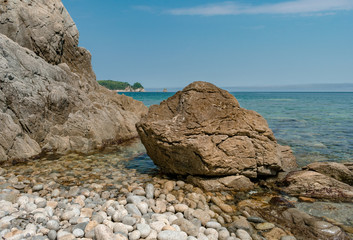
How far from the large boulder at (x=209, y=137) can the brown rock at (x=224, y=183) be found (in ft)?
0.63

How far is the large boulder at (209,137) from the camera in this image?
8.40 m

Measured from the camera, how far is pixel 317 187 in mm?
8062

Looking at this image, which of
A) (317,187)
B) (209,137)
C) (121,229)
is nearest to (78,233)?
(121,229)

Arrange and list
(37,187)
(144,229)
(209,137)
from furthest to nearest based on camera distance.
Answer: (209,137) → (37,187) → (144,229)

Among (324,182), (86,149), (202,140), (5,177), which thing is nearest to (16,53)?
(86,149)

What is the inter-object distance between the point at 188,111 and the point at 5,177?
21.2ft

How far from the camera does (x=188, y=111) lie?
8.97 meters

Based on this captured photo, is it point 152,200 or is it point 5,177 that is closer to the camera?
point 152,200

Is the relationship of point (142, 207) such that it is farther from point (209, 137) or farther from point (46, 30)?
point (46, 30)

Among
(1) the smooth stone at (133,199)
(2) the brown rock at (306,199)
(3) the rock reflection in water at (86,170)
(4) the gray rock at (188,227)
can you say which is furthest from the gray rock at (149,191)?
(2) the brown rock at (306,199)

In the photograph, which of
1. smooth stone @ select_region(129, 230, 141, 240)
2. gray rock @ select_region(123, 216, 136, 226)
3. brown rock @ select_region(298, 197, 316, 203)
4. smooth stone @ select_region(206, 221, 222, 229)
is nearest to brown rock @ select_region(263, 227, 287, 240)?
smooth stone @ select_region(206, 221, 222, 229)

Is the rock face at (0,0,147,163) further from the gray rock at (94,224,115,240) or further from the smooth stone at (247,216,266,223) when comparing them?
the smooth stone at (247,216,266,223)

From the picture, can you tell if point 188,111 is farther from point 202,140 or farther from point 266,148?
point 266,148

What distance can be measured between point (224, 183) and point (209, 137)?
5.18 ft
